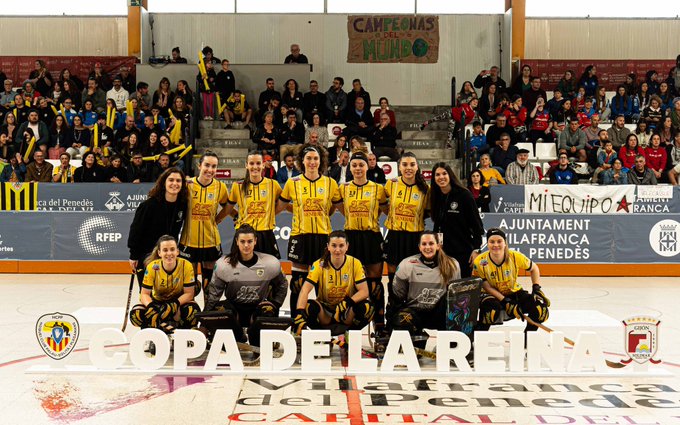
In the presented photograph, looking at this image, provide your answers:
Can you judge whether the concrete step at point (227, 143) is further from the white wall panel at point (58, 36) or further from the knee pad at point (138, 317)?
the knee pad at point (138, 317)

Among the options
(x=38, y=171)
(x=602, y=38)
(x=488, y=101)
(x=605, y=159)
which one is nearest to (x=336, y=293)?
(x=38, y=171)

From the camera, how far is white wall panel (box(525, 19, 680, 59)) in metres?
22.4

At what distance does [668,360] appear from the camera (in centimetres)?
789

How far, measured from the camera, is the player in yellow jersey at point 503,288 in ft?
25.8

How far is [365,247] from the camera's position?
28.0 feet

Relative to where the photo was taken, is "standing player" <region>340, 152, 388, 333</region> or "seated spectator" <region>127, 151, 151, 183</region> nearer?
"standing player" <region>340, 152, 388, 333</region>

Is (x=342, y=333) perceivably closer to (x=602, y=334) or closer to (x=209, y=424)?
(x=209, y=424)

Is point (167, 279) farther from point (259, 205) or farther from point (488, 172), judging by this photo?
point (488, 172)

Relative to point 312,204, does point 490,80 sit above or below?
above

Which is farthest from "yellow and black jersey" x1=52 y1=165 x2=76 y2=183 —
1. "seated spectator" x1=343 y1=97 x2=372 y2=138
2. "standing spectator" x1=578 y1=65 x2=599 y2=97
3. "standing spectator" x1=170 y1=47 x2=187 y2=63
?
"standing spectator" x1=578 y1=65 x2=599 y2=97

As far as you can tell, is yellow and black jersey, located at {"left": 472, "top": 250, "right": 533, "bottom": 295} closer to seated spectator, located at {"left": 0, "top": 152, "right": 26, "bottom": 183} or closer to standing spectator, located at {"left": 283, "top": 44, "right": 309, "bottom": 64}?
seated spectator, located at {"left": 0, "top": 152, "right": 26, "bottom": 183}

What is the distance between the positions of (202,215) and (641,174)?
10.4 metres

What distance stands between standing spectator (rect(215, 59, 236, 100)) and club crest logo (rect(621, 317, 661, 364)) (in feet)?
44.8

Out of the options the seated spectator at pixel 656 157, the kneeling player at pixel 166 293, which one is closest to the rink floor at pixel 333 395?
the kneeling player at pixel 166 293
